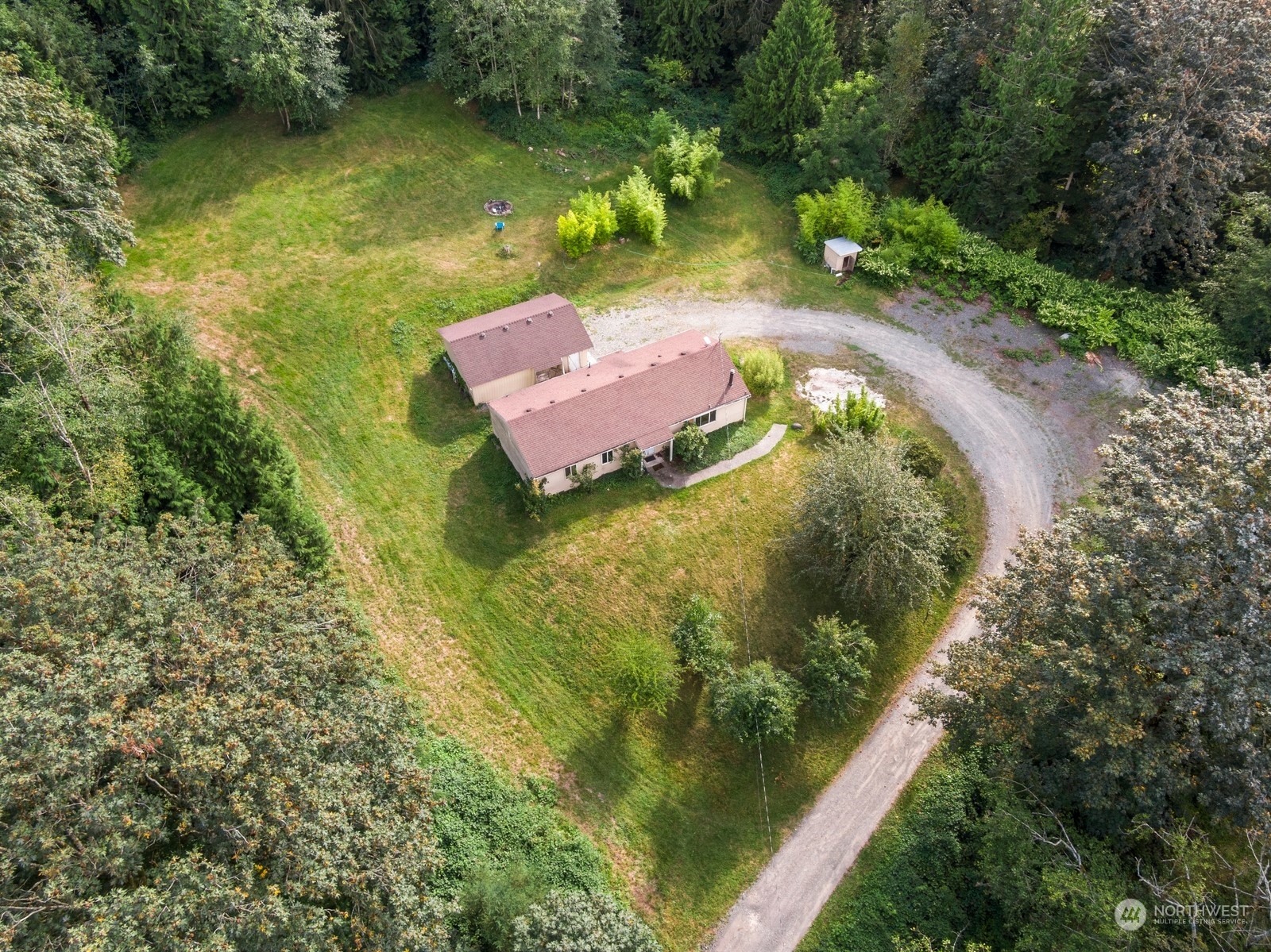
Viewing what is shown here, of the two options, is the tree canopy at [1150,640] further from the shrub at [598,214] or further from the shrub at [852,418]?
the shrub at [598,214]

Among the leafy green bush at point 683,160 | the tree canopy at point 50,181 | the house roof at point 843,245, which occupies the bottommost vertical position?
the house roof at point 843,245

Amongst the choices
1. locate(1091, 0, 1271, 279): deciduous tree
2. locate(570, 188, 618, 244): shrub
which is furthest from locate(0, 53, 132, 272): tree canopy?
locate(1091, 0, 1271, 279): deciduous tree

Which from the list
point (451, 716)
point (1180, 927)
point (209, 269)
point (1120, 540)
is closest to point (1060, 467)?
point (1120, 540)

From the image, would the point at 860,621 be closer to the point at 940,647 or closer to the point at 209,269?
the point at 940,647

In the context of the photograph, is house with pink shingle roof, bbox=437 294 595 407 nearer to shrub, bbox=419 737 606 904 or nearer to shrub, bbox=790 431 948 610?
shrub, bbox=790 431 948 610

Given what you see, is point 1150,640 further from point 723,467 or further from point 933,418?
point 933,418

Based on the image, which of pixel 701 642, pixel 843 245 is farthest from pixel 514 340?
pixel 843 245

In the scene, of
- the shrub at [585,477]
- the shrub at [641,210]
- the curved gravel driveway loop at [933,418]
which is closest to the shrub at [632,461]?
the shrub at [585,477]
